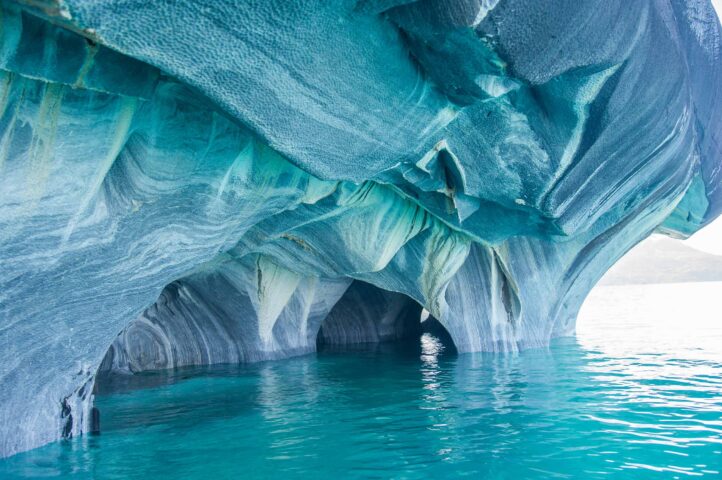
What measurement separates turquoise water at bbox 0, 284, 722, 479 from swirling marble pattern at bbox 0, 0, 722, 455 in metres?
1.30

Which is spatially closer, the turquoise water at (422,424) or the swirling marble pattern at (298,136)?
the swirling marble pattern at (298,136)

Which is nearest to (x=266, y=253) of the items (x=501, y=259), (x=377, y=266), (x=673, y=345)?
(x=377, y=266)

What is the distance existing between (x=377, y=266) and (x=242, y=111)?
551 cm

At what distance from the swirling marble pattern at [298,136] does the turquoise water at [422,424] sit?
1.30 metres

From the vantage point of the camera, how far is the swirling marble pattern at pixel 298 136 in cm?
416

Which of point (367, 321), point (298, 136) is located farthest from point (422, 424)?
point (367, 321)

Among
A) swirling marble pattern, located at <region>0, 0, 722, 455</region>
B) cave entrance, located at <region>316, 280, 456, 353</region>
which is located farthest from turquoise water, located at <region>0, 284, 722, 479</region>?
cave entrance, located at <region>316, 280, 456, 353</region>

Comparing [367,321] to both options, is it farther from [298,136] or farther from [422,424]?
[298,136]

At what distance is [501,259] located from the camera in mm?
11844

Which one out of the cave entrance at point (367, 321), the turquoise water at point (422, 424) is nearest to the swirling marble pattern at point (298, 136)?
the turquoise water at point (422, 424)

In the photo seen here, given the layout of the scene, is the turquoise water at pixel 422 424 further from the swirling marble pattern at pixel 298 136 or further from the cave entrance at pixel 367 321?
the cave entrance at pixel 367 321

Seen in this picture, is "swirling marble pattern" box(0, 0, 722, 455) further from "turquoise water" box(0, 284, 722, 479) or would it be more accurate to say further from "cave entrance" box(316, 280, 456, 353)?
"cave entrance" box(316, 280, 456, 353)

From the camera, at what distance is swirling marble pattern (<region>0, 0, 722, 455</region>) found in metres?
4.16

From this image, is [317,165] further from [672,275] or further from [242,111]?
[672,275]
